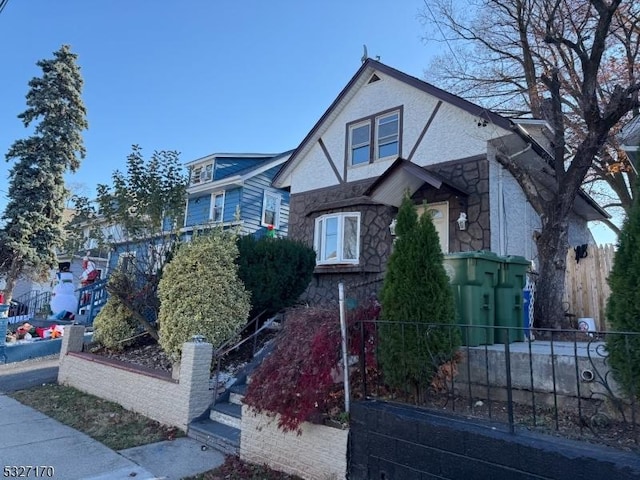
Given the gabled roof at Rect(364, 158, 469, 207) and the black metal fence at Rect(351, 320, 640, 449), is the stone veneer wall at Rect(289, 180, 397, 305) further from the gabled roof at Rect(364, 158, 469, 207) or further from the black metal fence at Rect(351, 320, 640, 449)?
the black metal fence at Rect(351, 320, 640, 449)

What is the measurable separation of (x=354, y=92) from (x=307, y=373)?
31.5ft

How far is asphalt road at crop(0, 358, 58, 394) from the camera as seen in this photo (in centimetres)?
792

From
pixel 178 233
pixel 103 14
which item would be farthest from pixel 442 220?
pixel 103 14

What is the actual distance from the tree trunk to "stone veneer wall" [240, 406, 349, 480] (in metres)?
5.47

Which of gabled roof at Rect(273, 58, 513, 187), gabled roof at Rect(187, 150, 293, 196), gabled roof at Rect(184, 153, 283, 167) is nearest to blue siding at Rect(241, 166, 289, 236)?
gabled roof at Rect(187, 150, 293, 196)

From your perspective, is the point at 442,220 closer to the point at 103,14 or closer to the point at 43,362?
the point at 103,14

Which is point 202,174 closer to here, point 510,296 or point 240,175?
point 240,175

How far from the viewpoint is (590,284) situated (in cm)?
923

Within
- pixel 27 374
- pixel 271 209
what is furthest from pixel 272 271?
pixel 271 209

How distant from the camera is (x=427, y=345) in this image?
3.73 meters

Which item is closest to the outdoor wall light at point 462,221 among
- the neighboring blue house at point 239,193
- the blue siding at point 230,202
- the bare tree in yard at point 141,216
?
the bare tree in yard at point 141,216

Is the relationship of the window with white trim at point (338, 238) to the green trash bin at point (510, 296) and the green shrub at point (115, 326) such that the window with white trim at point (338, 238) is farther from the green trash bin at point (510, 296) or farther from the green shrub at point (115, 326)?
the green trash bin at point (510, 296)

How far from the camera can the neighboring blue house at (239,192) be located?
18.6m

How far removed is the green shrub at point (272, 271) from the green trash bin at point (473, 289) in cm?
345
